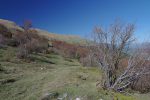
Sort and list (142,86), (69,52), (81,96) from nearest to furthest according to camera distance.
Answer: (81,96), (142,86), (69,52)

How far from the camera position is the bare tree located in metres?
11.7

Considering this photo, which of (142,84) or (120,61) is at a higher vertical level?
(120,61)

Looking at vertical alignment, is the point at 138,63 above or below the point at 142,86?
above

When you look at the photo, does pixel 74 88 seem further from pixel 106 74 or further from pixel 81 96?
pixel 106 74

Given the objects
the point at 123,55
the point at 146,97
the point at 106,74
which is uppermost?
the point at 123,55

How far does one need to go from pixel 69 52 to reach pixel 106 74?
30.1 meters

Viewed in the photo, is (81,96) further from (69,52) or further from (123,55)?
(69,52)

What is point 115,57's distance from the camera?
13141mm

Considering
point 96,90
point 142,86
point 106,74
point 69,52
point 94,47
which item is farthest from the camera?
point 69,52

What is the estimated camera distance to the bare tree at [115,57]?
11664 mm

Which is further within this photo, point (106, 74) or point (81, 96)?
point (106, 74)

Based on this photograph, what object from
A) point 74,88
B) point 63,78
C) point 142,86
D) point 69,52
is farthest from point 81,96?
point 69,52

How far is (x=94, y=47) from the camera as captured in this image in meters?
14.3

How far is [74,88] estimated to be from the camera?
10617 millimetres
